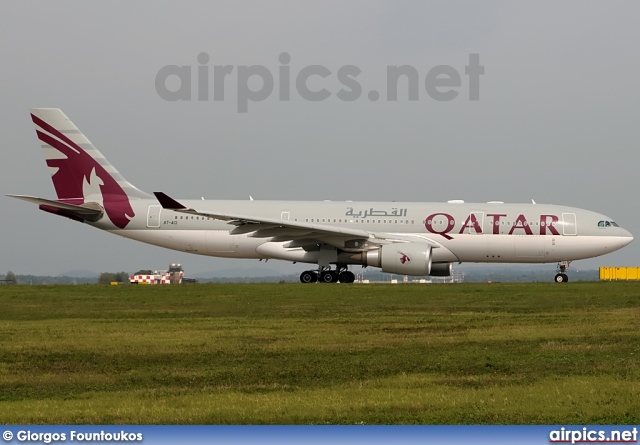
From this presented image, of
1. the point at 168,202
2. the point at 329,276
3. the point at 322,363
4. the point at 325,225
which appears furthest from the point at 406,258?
the point at 322,363

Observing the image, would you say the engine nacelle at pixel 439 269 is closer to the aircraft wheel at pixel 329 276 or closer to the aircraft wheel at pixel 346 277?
the aircraft wheel at pixel 346 277

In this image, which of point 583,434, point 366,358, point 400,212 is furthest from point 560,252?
point 583,434

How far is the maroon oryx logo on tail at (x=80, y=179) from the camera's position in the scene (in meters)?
39.9

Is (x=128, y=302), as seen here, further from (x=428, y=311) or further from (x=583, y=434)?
(x=583, y=434)

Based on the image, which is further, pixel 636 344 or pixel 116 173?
pixel 116 173

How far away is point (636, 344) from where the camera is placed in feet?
53.0

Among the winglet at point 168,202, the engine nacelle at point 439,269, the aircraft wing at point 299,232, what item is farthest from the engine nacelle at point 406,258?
the winglet at point 168,202

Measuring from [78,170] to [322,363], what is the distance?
28203 millimetres

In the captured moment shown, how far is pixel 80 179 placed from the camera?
40.4 meters

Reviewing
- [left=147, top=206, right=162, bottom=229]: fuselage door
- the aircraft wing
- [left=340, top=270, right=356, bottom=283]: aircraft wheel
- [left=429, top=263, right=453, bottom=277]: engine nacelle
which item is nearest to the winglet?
the aircraft wing

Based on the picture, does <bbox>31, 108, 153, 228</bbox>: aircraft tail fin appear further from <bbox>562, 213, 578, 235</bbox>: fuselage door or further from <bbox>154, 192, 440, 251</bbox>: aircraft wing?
<bbox>562, 213, 578, 235</bbox>: fuselage door

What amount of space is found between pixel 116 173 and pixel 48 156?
311cm

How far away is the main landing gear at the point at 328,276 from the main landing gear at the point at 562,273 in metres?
8.38

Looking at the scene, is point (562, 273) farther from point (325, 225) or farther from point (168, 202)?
point (168, 202)
